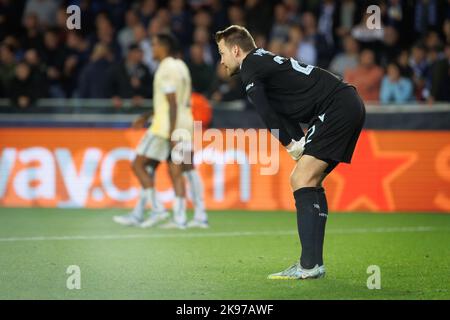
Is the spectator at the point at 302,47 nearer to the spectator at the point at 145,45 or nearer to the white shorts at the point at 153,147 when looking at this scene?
the spectator at the point at 145,45

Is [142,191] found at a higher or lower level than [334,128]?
lower

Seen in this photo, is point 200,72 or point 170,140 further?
point 200,72

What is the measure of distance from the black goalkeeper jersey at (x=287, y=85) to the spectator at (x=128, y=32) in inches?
409

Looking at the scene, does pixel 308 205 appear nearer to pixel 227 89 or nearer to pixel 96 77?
pixel 227 89

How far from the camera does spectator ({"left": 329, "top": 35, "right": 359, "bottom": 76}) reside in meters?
16.8

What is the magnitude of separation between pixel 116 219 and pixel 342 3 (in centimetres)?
666

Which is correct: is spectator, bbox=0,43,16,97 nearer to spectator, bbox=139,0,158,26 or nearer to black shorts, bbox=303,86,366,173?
spectator, bbox=139,0,158,26

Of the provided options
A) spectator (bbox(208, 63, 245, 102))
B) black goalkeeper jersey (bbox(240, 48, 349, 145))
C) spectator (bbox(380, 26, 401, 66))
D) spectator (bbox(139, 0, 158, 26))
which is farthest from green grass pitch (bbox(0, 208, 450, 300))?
spectator (bbox(139, 0, 158, 26))

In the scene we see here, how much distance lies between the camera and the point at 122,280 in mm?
8180

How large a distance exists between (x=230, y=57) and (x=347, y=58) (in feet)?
28.2

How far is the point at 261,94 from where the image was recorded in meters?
8.15

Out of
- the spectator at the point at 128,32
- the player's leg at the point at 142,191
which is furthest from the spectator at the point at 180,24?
the player's leg at the point at 142,191

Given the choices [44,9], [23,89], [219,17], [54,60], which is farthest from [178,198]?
[44,9]

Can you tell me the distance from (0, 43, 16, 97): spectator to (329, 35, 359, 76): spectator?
5745 millimetres
